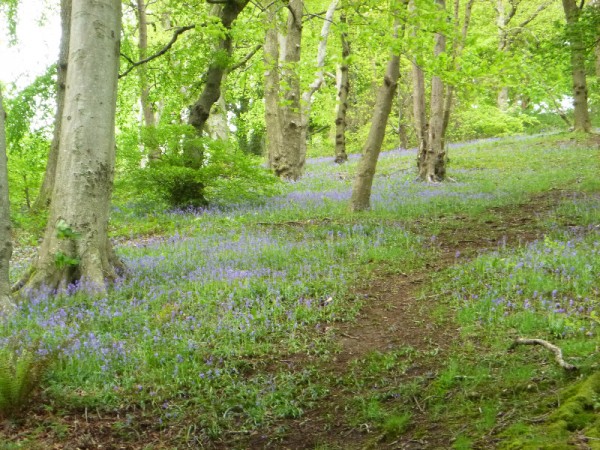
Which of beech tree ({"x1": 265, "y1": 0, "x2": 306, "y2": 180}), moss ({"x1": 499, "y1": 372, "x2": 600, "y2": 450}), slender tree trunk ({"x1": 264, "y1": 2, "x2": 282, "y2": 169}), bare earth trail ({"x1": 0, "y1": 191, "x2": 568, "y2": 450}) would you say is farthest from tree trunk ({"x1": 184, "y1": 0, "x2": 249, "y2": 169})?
moss ({"x1": 499, "y1": 372, "x2": 600, "y2": 450})

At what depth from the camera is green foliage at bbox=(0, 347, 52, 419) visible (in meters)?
4.06

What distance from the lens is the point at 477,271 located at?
7.27 meters

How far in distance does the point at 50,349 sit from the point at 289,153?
15.0 m

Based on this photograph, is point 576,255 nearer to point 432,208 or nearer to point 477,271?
point 477,271

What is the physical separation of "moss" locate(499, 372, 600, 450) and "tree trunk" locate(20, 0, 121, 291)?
17.6ft

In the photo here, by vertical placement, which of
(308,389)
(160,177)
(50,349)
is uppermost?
(160,177)

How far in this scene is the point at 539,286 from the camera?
6211mm

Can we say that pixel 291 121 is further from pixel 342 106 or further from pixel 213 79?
pixel 342 106

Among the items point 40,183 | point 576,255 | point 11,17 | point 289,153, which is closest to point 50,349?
point 576,255

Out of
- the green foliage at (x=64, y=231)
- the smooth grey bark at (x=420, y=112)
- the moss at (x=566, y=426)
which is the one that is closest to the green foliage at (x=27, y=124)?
the green foliage at (x=64, y=231)

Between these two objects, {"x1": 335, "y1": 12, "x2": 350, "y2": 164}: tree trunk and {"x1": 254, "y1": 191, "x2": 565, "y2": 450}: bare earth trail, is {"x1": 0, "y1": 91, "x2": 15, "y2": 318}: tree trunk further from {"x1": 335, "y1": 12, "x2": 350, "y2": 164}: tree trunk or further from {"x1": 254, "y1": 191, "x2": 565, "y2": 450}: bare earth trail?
{"x1": 335, "y1": 12, "x2": 350, "y2": 164}: tree trunk

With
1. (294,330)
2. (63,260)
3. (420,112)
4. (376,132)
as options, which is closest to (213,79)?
(376,132)

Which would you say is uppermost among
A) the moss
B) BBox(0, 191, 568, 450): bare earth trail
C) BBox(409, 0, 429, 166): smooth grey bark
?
BBox(409, 0, 429, 166): smooth grey bark

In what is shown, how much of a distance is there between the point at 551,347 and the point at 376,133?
8.08 meters
